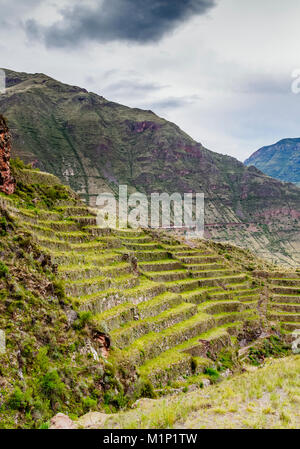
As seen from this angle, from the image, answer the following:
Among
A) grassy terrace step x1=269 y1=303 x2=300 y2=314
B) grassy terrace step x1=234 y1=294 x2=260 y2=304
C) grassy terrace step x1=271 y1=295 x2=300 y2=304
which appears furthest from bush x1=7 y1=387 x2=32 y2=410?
grassy terrace step x1=271 y1=295 x2=300 y2=304

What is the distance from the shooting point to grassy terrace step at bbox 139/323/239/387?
18094mm

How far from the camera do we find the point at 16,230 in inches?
620

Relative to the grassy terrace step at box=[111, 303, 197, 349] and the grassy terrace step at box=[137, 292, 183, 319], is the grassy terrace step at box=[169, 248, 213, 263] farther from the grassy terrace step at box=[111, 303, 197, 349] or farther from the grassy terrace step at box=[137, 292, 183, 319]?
the grassy terrace step at box=[111, 303, 197, 349]

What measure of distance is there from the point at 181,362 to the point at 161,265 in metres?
14.2

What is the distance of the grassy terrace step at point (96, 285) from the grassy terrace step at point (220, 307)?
9.63m

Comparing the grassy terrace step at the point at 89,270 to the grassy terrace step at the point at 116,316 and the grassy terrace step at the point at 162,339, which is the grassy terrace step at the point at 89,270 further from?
the grassy terrace step at the point at 162,339

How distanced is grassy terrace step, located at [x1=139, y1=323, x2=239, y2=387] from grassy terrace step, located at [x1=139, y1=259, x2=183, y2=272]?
8636 millimetres

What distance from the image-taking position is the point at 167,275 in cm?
3206

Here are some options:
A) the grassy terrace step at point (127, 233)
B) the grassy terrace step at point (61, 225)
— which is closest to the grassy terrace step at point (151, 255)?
the grassy terrace step at point (127, 233)

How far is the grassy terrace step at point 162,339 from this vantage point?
17.6m

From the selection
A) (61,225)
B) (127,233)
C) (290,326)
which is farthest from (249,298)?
(61,225)
